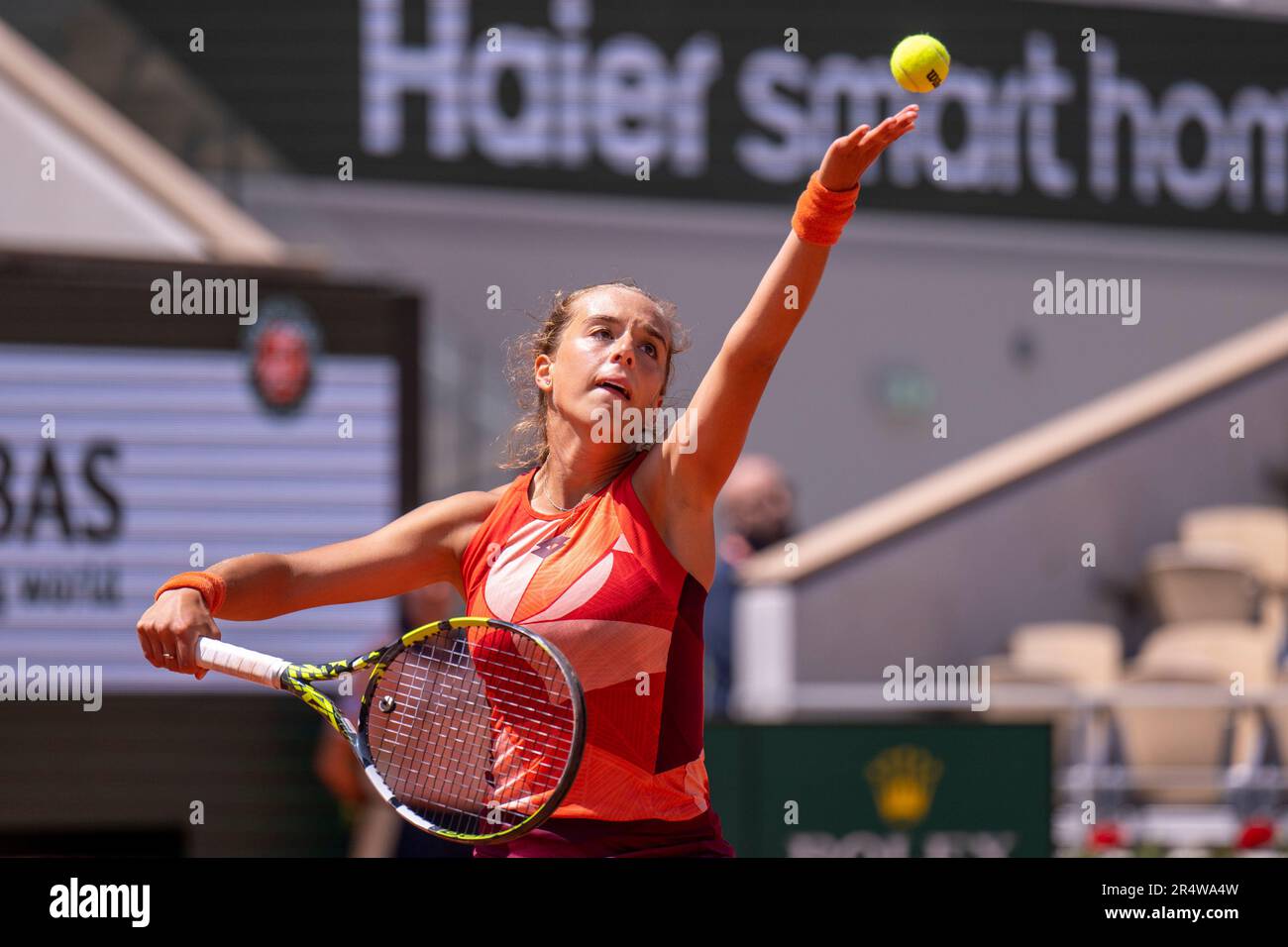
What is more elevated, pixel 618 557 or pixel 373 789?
pixel 618 557

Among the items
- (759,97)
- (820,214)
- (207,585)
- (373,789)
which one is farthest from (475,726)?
(759,97)

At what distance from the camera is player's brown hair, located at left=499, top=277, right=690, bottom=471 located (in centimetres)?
323

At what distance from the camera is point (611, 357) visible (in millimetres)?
3072

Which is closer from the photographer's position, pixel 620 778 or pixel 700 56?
pixel 620 778

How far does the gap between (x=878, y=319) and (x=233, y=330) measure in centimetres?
554

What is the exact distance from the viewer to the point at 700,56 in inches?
498

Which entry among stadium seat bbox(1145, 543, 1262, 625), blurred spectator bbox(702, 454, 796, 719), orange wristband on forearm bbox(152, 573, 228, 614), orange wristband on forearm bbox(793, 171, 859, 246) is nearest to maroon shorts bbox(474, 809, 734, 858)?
orange wristband on forearm bbox(152, 573, 228, 614)

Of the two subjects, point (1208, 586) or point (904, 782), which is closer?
point (904, 782)

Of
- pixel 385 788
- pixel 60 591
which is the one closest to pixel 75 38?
pixel 60 591

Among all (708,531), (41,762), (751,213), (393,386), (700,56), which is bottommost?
(41,762)

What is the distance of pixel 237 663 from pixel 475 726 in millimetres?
396

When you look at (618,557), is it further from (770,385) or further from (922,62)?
(770,385)
